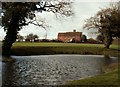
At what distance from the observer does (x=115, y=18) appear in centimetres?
4425

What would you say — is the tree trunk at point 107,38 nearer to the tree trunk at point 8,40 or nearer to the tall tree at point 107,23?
the tall tree at point 107,23

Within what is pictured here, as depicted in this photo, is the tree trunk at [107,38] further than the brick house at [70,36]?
Yes

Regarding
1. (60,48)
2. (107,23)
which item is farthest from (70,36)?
(107,23)

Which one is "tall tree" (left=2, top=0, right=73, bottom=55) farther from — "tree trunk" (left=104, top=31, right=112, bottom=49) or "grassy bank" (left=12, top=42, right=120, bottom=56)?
"tree trunk" (left=104, top=31, right=112, bottom=49)

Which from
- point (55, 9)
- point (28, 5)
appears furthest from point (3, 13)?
Answer: point (55, 9)

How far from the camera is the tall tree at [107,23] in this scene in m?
44.9

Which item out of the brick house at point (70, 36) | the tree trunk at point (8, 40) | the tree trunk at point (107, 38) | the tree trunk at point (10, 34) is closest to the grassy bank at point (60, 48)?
the brick house at point (70, 36)

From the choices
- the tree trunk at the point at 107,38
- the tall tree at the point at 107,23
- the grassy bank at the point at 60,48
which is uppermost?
the tall tree at the point at 107,23

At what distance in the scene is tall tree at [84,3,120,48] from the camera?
4488 centimetres

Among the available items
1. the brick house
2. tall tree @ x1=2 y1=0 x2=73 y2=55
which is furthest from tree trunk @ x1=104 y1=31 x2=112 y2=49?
tall tree @ x1=2 y1=0 x2=73 y2=55

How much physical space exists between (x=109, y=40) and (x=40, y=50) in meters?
11.8

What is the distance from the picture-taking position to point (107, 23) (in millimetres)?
48031

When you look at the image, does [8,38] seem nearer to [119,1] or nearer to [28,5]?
[28,5]

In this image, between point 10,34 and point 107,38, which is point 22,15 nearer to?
point 10,34
